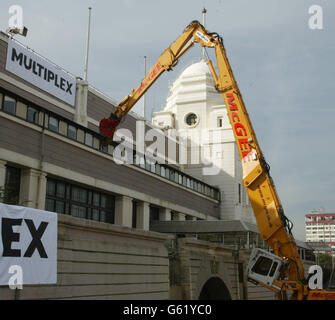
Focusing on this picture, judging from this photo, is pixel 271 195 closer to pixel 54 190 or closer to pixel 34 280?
pixel 34 280

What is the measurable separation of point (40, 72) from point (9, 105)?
23.1 feet

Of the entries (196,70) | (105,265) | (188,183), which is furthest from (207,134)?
(105,265)

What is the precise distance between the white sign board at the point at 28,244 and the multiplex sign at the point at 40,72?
2072cm

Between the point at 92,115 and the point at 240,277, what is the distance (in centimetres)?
1943

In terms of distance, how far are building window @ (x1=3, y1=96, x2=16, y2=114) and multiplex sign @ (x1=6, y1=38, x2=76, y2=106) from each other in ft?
12.6

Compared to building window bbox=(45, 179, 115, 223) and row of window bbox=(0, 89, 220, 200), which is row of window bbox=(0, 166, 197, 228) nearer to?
building window bbox=(45, 179, 115, 223)

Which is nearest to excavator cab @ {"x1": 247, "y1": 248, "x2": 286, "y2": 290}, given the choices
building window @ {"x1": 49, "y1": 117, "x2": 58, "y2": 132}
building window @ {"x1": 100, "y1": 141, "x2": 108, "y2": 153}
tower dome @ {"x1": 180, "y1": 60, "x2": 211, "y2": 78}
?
building window @ {"x1": 49, "y1": 117, "x2": 58, "y2": 132}

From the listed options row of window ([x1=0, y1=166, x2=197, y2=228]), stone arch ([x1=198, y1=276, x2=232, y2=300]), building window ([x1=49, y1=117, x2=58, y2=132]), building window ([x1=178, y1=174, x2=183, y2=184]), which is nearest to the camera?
stone arch ([x1=198, y1=276, x2=232, y2=300])

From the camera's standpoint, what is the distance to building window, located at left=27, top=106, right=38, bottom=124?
30822mm

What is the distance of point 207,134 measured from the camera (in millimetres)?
64625

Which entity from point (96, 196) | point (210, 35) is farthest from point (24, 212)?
point (96, 196)

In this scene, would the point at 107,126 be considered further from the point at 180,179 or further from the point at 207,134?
the point at 207,134

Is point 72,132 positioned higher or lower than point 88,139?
higher

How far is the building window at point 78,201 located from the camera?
33.0 m
